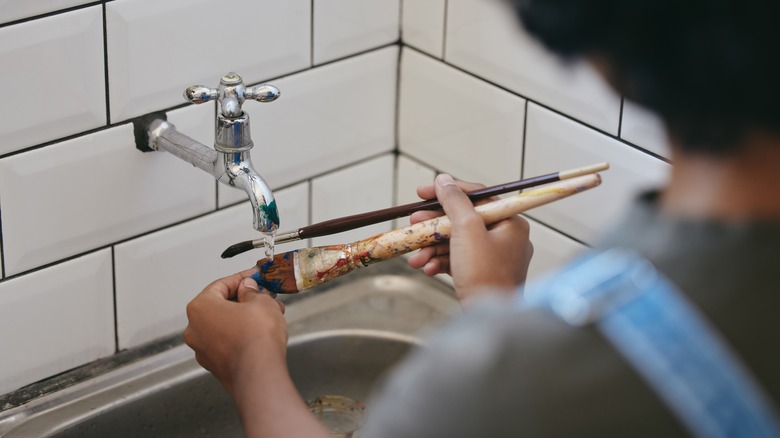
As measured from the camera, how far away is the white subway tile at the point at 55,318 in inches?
Answer: 36.4

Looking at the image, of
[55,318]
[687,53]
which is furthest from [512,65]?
[687,53]

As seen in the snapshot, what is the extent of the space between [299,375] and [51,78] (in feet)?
1.35

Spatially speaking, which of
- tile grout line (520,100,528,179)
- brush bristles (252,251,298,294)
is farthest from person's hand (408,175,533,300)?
tile grout line (520,100,528,179)

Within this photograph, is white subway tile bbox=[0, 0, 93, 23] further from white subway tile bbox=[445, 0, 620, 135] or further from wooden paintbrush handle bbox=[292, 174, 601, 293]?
white subway tile bbox=[445, 0, 620, 135]

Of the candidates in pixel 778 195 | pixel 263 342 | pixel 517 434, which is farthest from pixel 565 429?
pixel 263 342

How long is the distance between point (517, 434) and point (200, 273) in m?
0.69

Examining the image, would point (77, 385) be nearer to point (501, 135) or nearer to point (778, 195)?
point (501, 135)

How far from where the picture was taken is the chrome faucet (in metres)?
0.89

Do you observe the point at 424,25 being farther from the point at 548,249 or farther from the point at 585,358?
the point at 585,358

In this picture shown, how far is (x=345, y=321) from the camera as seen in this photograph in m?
1.14

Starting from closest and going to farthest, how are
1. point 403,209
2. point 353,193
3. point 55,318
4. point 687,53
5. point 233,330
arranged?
point 687,53
point 233,330
point 403,209
point 55,318
point 353,193

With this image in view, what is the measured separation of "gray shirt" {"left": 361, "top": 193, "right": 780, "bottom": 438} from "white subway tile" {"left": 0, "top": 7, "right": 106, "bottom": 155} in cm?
Answer: 54

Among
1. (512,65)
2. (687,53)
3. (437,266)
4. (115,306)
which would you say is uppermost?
(687,53)

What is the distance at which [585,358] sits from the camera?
411 mm
